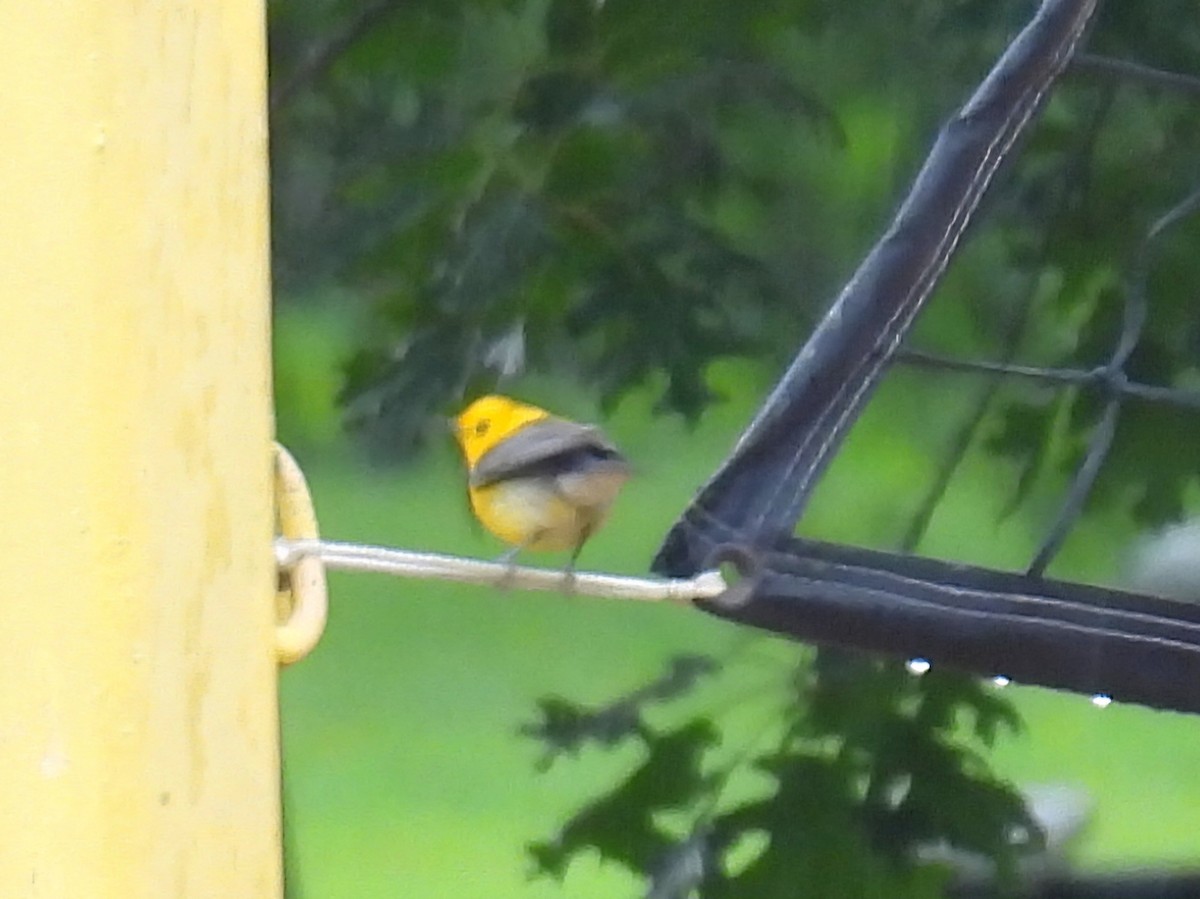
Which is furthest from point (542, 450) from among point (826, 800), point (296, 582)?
point (826, 800)

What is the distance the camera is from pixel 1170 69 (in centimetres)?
136

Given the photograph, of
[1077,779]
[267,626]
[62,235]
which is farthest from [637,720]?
[62,235]

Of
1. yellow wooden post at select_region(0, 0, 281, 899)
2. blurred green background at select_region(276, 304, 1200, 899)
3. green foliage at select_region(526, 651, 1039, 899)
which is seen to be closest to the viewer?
yellow wooden post at select_region(0, 0, 281, 899)

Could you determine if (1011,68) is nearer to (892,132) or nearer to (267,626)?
(892,132)

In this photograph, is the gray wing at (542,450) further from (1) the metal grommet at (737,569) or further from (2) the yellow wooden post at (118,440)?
(2) the yellow wooden post at (118,440)

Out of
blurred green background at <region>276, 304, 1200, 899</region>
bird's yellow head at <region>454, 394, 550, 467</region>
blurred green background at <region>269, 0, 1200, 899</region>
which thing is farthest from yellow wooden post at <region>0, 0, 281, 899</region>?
blurred green background at <region>276, 304, 1200, 899</region>

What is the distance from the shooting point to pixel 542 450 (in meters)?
1.10

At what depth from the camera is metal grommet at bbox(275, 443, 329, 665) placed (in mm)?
687

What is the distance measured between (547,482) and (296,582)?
422mm

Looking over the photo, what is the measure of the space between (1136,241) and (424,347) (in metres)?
0.62

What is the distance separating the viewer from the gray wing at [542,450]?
1.09m

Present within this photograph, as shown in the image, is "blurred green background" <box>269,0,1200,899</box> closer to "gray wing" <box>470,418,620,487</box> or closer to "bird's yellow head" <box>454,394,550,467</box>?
"bird's yellow head" <box>454,394,550,467</box>

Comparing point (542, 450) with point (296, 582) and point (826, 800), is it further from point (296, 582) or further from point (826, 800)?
point (826, 800)

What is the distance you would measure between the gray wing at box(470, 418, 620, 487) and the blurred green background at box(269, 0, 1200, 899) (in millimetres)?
367
